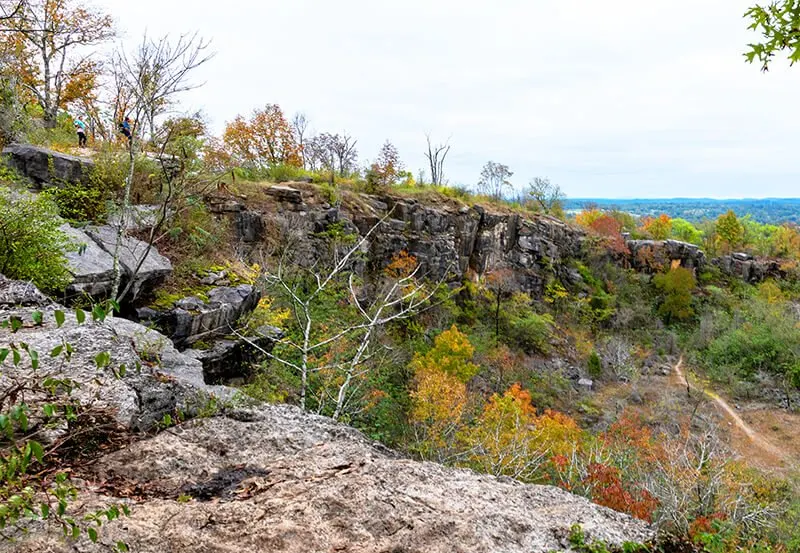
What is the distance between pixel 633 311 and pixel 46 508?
114 feet

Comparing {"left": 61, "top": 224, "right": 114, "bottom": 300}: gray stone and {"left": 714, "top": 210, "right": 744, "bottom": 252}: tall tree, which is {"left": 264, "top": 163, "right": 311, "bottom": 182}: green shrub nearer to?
{"left": 61, "top": 224, "right": 114, "bottom": 300}: gray stone

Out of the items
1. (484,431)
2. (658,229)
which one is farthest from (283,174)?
(658,229)

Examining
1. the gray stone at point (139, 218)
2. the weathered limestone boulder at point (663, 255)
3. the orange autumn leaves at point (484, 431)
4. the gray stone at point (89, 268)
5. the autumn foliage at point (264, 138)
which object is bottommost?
the orange autumn leaves at point (484, 431)

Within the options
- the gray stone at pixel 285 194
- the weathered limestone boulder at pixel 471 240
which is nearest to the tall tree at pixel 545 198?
the weathered limestone boulder at pixel 471 240

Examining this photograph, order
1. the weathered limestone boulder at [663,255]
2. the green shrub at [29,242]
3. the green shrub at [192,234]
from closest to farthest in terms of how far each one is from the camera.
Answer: the green shrub at [29,242] < the green shrub at [192,234] < the weathered limestone boulder at [663,255]

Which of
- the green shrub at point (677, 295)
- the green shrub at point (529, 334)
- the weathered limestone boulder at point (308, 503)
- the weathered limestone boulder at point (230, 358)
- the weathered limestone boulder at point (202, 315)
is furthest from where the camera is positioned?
the green shrub at point (677, 295)

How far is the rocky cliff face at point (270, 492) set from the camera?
2.55 m

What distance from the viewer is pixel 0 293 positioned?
14.7 ft

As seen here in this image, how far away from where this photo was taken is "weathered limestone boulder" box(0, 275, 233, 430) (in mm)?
3283

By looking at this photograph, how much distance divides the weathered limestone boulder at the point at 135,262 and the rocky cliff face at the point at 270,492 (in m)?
3.33

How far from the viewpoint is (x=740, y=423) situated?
2159 centimetres

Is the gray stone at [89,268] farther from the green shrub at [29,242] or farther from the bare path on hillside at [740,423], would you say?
the bare path on hillside at [740,423]

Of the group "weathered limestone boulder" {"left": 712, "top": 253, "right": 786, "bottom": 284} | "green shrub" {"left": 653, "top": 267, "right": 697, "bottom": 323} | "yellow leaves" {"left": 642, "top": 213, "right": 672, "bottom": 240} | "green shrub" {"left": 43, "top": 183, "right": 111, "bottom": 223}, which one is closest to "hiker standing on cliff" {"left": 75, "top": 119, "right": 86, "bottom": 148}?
"green shrub" {"left": 43, "top": 183, "right": 111, "bottom": 223}

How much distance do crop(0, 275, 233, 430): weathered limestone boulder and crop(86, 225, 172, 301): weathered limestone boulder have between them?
269 centimetres
